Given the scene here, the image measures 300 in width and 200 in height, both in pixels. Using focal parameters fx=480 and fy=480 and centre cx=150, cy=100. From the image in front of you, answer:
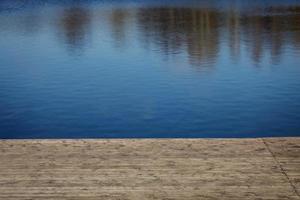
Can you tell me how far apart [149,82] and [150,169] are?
19518mm

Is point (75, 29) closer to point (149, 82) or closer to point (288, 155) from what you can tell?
point (149, 82)

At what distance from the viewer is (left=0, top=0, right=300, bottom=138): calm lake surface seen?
22.8 meters

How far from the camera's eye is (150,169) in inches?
461

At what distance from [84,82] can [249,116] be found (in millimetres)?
12178

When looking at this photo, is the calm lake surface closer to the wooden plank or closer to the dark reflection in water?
the dark reflection in water

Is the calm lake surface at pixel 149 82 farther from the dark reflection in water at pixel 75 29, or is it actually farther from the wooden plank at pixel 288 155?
the wooden plank at pixel 288 155

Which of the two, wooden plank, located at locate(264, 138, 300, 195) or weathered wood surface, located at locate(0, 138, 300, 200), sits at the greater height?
weathered wood surface, located at locate(0, 138, 300, 200)

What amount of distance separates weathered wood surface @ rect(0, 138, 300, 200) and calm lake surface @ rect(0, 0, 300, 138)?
8.26 m

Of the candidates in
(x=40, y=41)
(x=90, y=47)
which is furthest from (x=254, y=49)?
(x=40, y=41)

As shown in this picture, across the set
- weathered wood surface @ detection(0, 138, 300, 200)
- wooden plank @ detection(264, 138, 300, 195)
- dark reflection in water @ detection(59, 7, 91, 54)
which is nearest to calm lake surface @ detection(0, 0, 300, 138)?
dark reflection in water @ detection(59, 7, 91, 54)

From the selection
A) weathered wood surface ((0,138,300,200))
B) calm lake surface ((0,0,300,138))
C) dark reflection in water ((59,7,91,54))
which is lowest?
calm lake surface ((0,0,300,138))

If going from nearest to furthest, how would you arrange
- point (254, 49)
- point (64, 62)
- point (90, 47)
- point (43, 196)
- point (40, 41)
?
point (43, 196)
point (64, 62)
point (254, 49)
point (90, 47)
point (40, 41)

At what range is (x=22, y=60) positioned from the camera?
1545 inches

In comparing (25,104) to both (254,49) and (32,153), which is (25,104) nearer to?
(32,153)
